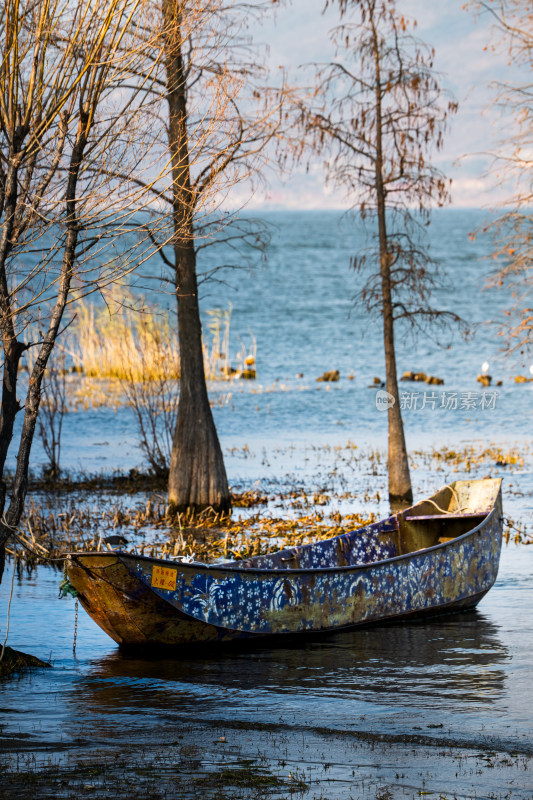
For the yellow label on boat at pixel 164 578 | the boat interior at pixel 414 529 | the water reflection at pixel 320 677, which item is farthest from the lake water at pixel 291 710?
the boat interior at pixel 414 529

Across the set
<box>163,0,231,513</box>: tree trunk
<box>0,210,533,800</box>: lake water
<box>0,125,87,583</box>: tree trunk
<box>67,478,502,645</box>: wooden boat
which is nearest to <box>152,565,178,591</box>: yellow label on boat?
<box>67,478,502,645</box>: wooden boat

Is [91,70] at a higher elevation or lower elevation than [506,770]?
higher

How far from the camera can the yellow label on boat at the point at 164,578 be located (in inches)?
358

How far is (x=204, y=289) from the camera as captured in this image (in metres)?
82.8

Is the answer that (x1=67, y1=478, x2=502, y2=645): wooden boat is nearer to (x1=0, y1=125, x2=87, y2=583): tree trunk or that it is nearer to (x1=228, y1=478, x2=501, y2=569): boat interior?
(x1=228, y1=478, x2=501, y2=569): boat interior

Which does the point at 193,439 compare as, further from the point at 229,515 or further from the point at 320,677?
the point at 320,677

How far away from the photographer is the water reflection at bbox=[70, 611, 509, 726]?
8.07m

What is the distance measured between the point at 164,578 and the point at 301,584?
58.8 inches

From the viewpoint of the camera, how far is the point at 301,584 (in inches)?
395

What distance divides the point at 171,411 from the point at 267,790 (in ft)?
43.2

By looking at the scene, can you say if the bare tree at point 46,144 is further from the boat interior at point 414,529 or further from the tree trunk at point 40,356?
the boat interior at point 414,529

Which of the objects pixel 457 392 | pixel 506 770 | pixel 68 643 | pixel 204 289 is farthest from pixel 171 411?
pixel 204 289

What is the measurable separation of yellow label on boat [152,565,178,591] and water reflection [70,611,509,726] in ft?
2.36

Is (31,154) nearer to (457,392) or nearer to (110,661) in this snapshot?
(110,661)
